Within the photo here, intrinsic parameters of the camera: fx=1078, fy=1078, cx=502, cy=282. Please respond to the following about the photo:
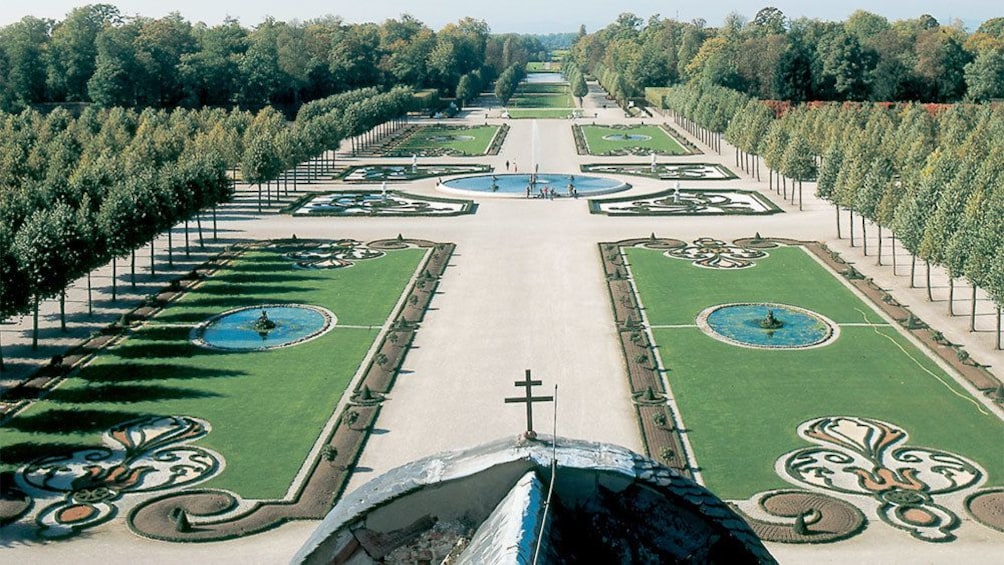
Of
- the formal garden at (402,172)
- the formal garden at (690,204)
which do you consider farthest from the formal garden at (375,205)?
the formal garden at (690,204)

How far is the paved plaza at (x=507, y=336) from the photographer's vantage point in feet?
104

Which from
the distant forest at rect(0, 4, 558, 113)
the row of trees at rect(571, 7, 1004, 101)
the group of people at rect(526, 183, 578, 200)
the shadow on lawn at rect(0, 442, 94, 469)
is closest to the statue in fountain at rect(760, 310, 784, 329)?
the shadow on lawn at rect(0, 442, 94, 469)

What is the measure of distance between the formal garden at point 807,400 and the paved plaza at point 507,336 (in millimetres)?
1352

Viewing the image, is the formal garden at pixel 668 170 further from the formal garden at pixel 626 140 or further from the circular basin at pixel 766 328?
the circular basin at pixel 766 328

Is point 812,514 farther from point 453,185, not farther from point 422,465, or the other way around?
point 453,185

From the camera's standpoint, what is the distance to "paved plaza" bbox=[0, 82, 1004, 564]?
31719 millimetres

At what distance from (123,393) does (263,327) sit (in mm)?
10456

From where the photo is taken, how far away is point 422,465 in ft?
38.0

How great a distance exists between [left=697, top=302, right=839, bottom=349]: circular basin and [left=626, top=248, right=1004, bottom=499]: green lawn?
0.73 m

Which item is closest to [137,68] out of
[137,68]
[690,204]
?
[137,68]

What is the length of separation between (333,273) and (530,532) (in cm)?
5837

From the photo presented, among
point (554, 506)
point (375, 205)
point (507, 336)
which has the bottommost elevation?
point (507, 336)

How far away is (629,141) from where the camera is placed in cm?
14488

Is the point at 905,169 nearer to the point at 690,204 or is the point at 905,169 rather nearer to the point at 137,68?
the point at 690,204
